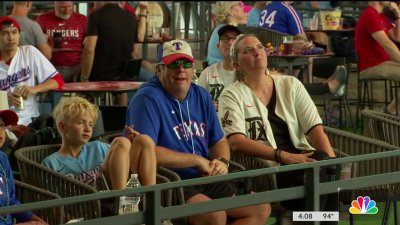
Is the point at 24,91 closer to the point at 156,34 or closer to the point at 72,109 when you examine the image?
the point at 72,109

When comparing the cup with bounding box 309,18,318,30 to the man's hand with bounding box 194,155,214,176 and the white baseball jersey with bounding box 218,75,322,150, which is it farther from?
the man's hand with bounding box 194,155,214,176

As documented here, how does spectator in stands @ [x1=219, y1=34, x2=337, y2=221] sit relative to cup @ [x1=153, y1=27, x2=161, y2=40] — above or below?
above

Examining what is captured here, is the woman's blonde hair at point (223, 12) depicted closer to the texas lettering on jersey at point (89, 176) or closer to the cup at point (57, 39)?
the cup at point (57, 39)

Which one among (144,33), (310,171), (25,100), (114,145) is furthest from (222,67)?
(144,33)

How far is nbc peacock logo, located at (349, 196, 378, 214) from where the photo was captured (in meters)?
6.23

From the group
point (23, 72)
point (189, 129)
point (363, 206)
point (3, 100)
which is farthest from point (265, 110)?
point (23, 72)

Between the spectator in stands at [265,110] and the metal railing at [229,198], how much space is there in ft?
4.64

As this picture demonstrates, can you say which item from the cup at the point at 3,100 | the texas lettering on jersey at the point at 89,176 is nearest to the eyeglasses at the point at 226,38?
the cup at the point at 3,100

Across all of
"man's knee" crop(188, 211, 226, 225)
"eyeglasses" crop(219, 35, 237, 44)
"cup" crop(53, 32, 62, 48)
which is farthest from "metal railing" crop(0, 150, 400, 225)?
"cup" crop(53, 32, 62, 48)

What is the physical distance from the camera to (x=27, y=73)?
9.31m

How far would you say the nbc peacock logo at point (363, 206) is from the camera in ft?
20.5

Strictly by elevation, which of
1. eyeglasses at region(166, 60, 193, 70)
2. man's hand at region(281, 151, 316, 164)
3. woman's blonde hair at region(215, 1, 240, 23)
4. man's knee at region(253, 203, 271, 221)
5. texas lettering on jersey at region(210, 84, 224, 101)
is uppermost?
eyeglasses at region(166, 60, 193, 70)

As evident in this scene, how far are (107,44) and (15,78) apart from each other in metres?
2.82

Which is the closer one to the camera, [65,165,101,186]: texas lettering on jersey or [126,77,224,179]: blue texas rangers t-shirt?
[126,77,224,179]: blue texas rangers t-shirt
